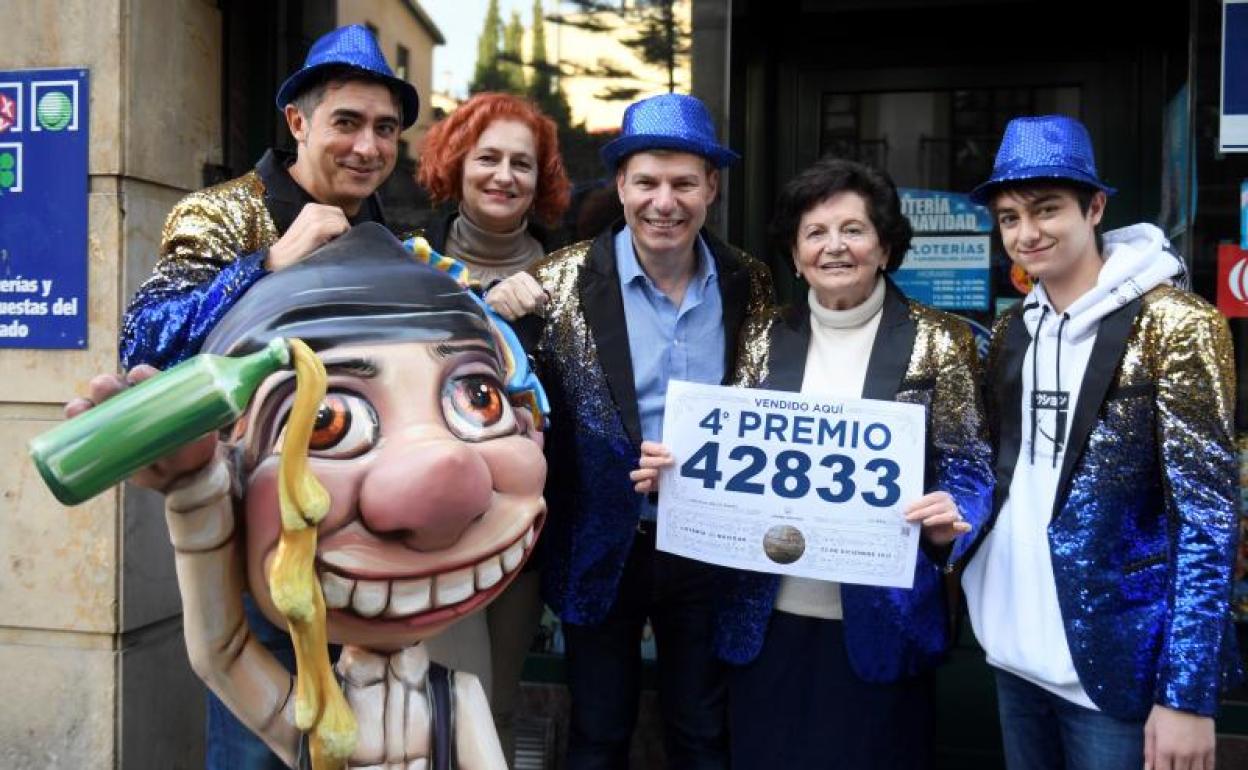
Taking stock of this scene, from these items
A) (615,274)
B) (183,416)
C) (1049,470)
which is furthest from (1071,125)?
(183,416)

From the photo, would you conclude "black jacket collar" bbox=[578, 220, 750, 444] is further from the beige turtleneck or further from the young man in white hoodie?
the young man in white hoodie

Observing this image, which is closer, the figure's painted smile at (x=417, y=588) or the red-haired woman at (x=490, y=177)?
the figure's painted smile at (x=417, y=588)

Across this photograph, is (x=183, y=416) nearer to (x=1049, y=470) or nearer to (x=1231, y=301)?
(x=1049, y=470)

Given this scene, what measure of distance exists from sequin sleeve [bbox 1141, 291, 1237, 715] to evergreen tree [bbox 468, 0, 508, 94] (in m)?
2.83

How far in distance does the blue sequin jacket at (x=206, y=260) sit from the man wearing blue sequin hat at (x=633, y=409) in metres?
0.60

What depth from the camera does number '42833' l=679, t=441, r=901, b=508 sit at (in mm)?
2520

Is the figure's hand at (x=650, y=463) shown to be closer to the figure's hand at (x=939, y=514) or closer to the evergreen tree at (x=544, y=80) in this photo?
the figure's hand at (x=939, y=514)

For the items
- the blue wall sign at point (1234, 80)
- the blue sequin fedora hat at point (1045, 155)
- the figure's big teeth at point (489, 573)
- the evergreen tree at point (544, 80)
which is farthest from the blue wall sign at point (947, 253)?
the figure's big teeth at point (489, 573)

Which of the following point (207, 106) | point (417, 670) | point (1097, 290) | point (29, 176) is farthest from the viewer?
point (207, 106)

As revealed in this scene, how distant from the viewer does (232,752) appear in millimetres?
2438

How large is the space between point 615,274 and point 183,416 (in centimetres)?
144

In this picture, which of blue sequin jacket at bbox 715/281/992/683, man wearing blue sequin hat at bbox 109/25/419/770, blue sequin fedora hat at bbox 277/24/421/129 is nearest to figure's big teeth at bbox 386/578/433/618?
man wearing blue sequin hat at bbox 109/25/419/770

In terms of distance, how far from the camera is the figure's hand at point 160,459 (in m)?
1.72

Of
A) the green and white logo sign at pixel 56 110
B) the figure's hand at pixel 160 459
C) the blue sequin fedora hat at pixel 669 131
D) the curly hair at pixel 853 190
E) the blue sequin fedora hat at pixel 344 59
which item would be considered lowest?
the figure's hand at pixel 160 459
